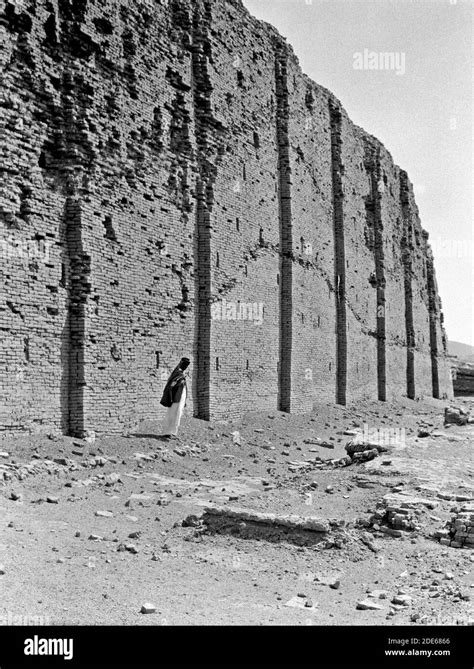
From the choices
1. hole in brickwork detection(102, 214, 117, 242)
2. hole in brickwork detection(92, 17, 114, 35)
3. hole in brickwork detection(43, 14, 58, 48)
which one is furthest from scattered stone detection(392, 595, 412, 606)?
hole in brickwork detection(92, 17, 114, 35)

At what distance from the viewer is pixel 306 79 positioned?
2236cm

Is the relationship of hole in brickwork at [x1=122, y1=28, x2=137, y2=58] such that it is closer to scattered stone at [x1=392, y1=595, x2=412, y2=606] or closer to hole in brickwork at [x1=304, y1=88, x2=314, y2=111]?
hole in brickwork at [x1=304, y1=88, x2=314, y2=111]

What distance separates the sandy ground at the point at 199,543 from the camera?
506 centimetres

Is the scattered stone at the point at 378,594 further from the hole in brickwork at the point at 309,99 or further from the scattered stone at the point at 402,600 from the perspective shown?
the hole in brickwork at the point at 309,99

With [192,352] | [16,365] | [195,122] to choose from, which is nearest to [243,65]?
[195,122]

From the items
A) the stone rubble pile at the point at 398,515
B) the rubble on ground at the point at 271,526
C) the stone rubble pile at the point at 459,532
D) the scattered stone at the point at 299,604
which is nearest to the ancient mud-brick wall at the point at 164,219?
the rubble on ground at the point at 271,526

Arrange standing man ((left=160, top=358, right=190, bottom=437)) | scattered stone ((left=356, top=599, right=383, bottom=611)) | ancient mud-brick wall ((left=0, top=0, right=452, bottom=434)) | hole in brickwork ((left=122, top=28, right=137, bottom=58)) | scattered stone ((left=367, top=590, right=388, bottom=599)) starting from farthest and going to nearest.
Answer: hole in brickwork ((left=122, top=28, right=137, bottom=58))
standing man ((left=160, top=358, right=190, bottom=437))
ancient mud-brick wall ((left=0, top=0, right=452, bottom=434))
scattered stone ((left=367, top=590, right=388, bottom=599))
scattered stone ((left=356, top=599, right=383, bottom=611))

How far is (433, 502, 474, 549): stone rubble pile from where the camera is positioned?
22.9 ft

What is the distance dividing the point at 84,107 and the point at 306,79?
12.6 m

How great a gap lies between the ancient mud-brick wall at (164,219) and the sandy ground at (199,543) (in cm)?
144

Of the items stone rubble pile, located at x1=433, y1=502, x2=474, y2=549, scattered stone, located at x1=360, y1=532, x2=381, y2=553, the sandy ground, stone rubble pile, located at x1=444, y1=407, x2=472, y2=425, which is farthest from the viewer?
stone rubble pile, located at x1=444, y1=407, x2=472, y2=425

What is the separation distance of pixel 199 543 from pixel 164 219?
8.58 m

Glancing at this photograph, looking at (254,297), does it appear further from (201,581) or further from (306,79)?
(201,581)

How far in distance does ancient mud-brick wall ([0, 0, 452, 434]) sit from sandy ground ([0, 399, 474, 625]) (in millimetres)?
1442
